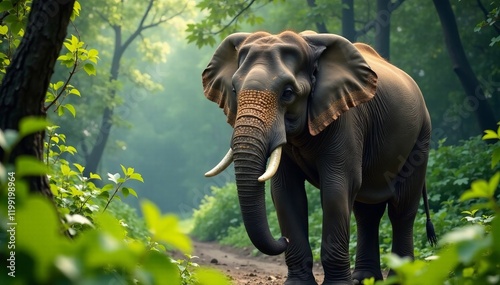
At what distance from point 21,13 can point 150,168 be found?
61.2 m

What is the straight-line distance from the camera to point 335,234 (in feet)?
20.0

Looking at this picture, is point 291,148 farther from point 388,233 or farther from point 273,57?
point 388,233

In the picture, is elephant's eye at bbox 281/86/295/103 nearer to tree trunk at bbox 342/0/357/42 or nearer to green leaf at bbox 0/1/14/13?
green leaf at bbox 0/1/14/13

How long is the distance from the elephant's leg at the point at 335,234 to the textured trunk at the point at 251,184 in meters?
0.73

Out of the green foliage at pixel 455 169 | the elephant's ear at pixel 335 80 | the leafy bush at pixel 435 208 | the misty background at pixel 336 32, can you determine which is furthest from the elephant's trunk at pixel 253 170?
the green foliage at pixel 455 169

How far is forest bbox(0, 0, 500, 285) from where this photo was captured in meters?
1.75

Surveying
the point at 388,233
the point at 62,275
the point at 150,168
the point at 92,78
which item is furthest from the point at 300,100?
the point at 150,168

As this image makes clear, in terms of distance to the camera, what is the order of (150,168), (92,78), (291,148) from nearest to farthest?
(291,148), (92,78), (150,168)

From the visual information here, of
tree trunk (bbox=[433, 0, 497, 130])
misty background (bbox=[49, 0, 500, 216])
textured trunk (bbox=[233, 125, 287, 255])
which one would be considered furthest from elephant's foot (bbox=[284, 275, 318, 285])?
tree trunk (bbox=[433, 0, 497, 130])

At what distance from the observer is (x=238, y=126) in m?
5.61

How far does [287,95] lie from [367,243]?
8.23ft

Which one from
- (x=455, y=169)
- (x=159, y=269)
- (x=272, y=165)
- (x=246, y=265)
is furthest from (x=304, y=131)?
(x=455, y=169)

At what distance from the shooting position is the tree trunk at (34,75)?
293 cm

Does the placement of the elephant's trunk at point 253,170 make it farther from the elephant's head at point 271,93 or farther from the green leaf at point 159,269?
the green leaf at point 159,269
